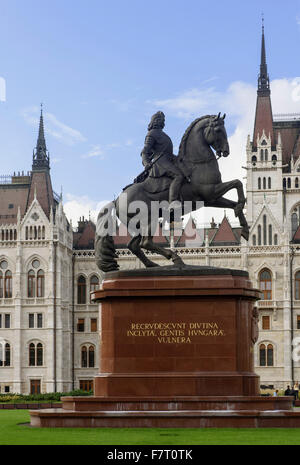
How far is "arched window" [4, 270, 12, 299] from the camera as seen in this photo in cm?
8675

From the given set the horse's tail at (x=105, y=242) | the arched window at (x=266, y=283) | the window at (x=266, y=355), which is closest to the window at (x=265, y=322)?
the window at (x=266, y=355)

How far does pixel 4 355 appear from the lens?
279 feet

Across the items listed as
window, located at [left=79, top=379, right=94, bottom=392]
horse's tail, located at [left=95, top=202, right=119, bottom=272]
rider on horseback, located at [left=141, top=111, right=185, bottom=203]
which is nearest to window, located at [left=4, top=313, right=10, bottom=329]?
window, located at [left=79, top=379, right=94, bottom=392]

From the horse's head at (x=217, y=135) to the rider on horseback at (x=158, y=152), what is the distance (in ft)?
4.26

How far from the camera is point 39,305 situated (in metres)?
85.5

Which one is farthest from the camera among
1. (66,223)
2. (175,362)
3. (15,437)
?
(66,223)

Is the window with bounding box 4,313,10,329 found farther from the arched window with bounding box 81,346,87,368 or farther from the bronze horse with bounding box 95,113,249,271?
the bronze horse with bounding box 95,113,249,271

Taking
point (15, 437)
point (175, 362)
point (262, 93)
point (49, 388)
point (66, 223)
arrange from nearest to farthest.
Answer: point (15, 437)
point (175, 362)
point (49, 388)
point (66, 223)
point (262, 93)

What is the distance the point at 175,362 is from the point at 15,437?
530 cm

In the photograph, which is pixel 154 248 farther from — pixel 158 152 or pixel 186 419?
pixel 186 419

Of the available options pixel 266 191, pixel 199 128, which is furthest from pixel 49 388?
pixel 199 128

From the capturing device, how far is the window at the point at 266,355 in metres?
83.8
